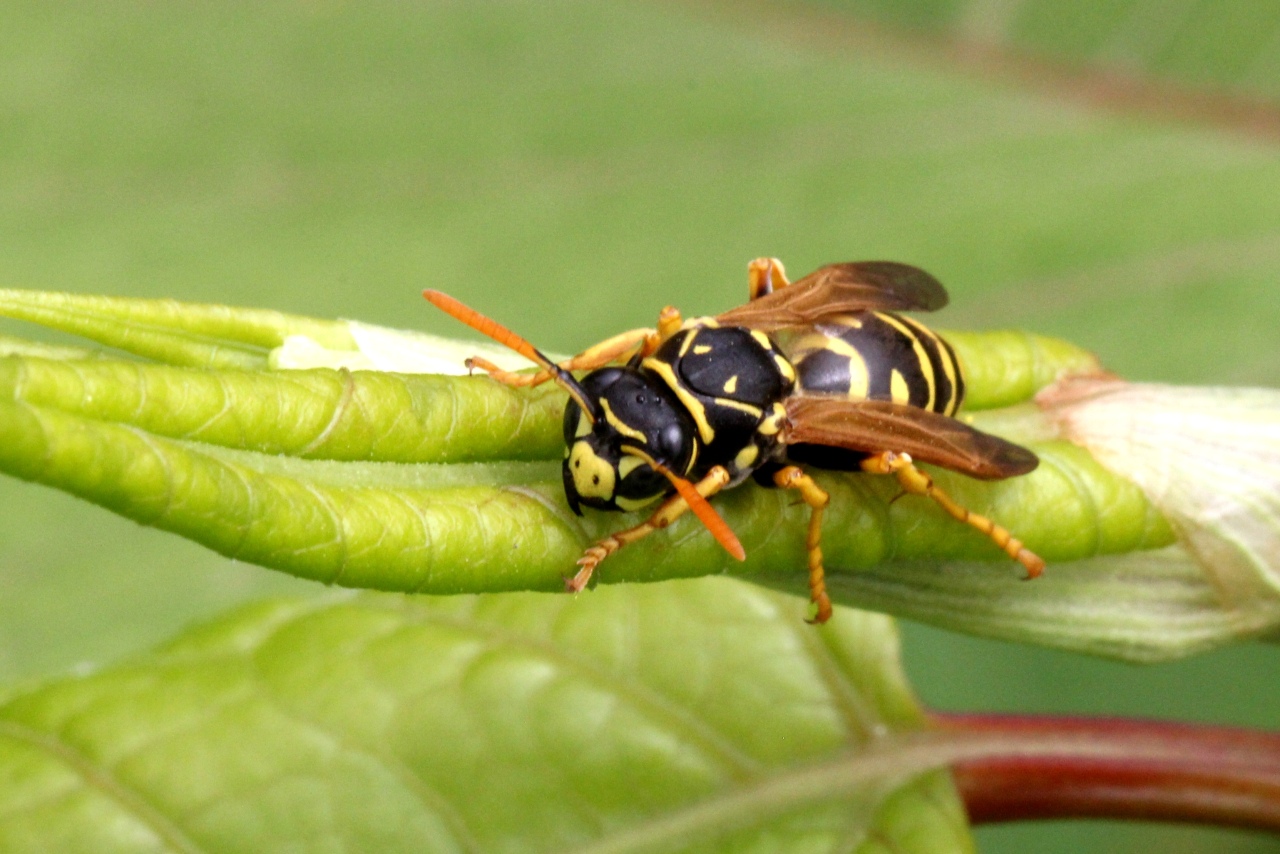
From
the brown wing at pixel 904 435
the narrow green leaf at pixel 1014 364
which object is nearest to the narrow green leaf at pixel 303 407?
the brown wing at pixel 904 435

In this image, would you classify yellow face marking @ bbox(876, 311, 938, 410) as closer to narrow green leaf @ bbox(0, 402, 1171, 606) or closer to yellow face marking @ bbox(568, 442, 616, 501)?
narrow green leaf @ bbox(0, 402, 1171, 606)

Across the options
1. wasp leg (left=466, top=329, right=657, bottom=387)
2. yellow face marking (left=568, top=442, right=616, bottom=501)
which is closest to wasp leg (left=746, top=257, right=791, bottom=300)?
wasp leg (left=466, top=329, right=657, bottom=387)

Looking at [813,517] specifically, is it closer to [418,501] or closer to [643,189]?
[418,501]

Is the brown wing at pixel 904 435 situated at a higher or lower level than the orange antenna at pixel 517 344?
lower

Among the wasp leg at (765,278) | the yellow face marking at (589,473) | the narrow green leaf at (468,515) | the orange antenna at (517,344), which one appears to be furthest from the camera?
the wasp leg at (765,278)

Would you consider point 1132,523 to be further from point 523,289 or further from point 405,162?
point 405,162

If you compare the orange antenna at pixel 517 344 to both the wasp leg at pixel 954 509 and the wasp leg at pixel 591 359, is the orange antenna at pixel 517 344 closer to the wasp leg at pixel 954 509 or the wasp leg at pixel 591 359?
the wasp leg at pixel 591 359
